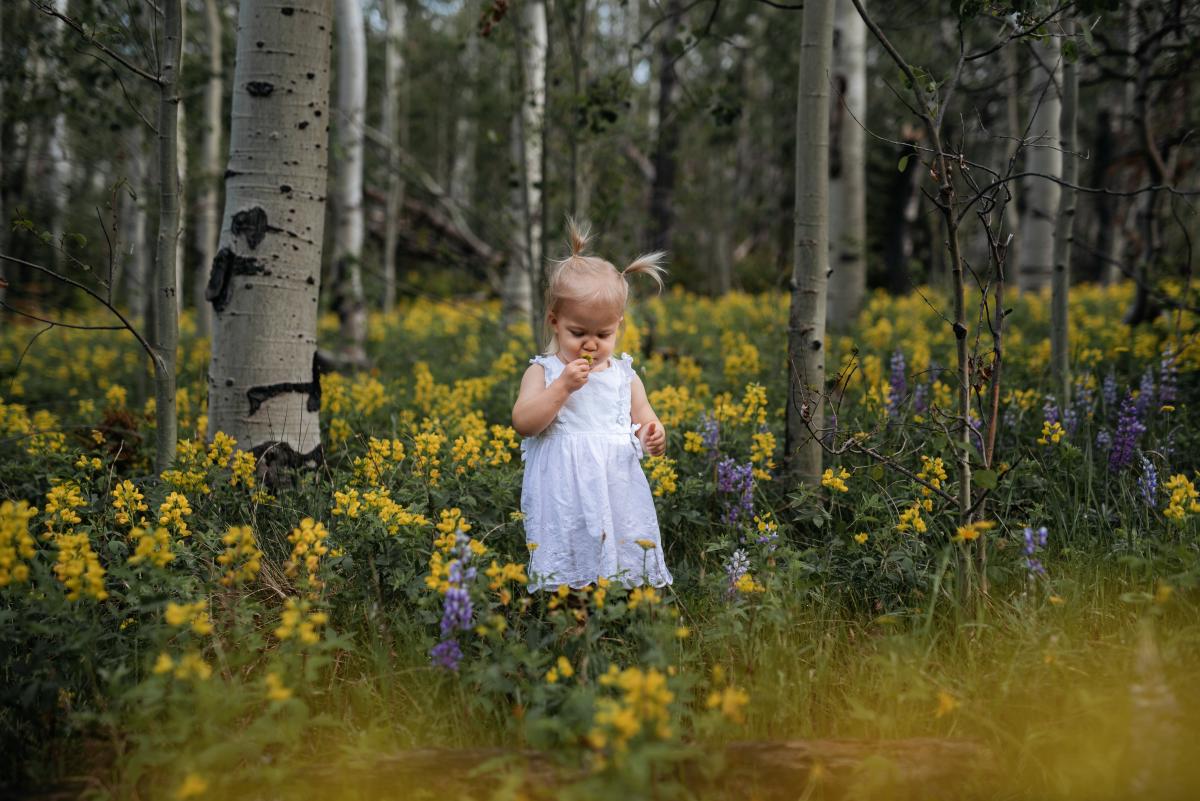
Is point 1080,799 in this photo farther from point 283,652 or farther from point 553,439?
point 283,652

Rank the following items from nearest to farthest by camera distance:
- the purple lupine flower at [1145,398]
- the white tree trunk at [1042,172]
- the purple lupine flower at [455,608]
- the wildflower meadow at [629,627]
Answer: the wildflower meadow at [629,627] → the purple lupine flower at [455,608] → the purple lupine flower at [1145,398] → the white tree trunk at [1042,172]

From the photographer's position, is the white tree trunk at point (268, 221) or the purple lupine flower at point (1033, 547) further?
the white tree trunk at point (268, 221)

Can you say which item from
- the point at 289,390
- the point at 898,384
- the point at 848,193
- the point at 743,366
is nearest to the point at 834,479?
the point at 898,384

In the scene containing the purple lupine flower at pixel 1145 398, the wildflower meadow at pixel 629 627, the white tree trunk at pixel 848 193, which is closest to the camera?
the wildflower meadow at pixel 629 627

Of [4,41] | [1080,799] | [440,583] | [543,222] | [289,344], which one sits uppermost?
[4,41]

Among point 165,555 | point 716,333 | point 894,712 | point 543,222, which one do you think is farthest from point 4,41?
point 894,712

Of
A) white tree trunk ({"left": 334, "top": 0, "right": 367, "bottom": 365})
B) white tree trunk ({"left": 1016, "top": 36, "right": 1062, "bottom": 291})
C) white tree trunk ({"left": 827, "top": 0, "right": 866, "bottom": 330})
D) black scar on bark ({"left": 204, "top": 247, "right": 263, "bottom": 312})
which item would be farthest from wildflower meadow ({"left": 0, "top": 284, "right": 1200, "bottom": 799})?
white tree trunk ({"left": 334, "top": 0, "right": 367, "bottom": 365})

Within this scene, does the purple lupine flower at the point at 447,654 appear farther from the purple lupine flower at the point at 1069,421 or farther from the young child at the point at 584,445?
the purple lupine flower at the point at 1069,421

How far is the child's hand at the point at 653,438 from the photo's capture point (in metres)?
2.90

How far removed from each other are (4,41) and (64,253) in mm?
10456

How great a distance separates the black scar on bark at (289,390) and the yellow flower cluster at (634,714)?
2.39 meters

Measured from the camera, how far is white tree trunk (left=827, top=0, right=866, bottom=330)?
271 inches

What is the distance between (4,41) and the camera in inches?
406

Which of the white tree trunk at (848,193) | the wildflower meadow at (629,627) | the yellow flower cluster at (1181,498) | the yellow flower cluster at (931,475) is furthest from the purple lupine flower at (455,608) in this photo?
the white tree trunk at (848,193)
